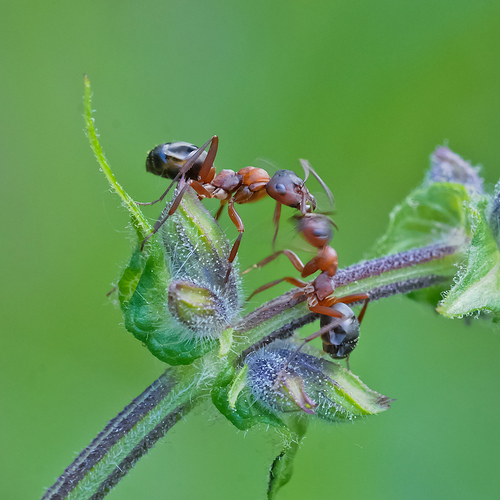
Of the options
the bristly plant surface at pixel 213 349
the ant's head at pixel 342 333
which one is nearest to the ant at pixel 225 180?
the bristly plant surface at pixel 213 349

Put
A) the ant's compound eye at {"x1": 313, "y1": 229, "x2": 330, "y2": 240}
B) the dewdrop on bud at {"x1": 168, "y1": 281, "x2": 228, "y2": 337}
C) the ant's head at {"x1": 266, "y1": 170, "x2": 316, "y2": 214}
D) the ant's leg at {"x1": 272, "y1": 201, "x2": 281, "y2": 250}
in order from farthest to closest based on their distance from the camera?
the ant's head at {"x1": 266, "y1": 170, "x2": 316, "y2": 214} → the ant's leg at {"x1": 272, "y1": 201, "x2": 281, "y2": 250} → the ant's compound eye at {"x1": 313, "y1": 229, "x2": 330, "y2": 240} → the dewdrop on bud at {"x1": 168, "y1": 281, "x2": 228, "y2": 337}

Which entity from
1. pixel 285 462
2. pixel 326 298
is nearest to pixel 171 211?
pixel 326 298

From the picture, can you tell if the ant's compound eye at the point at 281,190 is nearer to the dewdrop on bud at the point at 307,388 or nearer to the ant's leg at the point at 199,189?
the ant's leg at the point at 199,189

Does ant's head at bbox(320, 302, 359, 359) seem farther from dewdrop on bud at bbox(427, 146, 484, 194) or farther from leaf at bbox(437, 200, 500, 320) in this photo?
dewdrop on bud at bbox(427, 146, 484, 194)

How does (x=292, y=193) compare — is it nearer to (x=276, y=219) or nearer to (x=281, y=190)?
(x=281, y=190)

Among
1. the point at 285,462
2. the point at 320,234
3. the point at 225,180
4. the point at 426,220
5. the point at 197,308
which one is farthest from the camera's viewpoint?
the point at 426,220

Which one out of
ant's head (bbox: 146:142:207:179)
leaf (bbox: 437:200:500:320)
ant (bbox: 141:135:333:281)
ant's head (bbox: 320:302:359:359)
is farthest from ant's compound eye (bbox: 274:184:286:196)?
leaf (bbox: 437:200:500:320)
